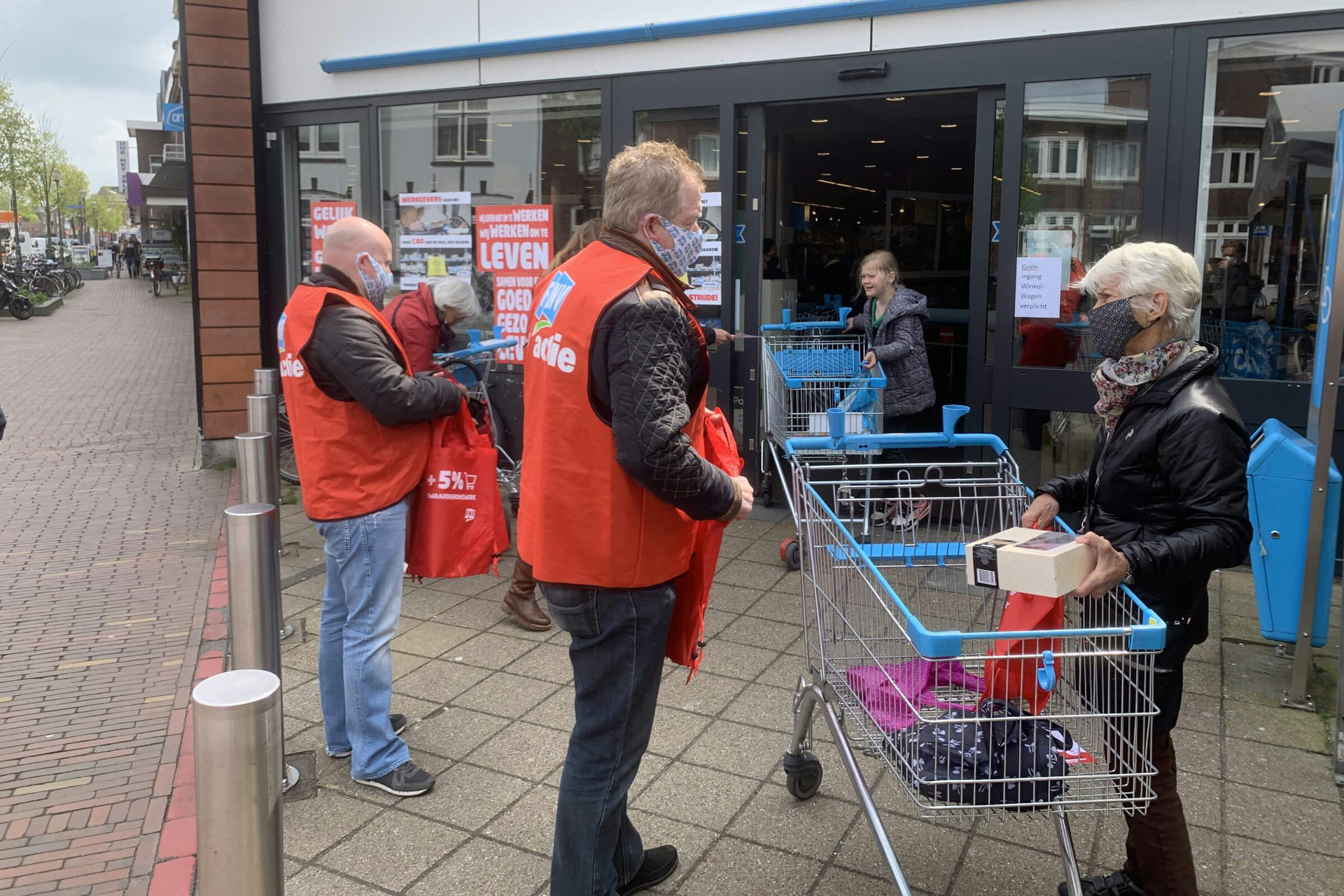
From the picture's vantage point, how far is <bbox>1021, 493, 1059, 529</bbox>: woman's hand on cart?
293 centimetres

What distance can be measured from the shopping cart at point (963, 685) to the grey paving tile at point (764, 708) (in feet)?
2.17

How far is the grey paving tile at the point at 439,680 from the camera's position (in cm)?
448

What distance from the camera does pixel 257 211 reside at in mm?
8992

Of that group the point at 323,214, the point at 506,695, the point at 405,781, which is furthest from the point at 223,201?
the point at 405,781

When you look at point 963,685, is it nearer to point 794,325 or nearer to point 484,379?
point 484,379

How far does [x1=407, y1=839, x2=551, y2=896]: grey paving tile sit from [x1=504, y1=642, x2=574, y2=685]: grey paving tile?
1294 millimetres

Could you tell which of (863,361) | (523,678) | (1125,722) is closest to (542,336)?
(1125,722)

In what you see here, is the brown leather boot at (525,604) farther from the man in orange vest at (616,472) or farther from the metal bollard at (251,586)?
the man in orange vest at (616,472)

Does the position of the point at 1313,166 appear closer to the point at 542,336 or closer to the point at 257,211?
the point at 542,336

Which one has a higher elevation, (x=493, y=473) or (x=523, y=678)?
(x=493, y=473)

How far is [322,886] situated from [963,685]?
1929 mm

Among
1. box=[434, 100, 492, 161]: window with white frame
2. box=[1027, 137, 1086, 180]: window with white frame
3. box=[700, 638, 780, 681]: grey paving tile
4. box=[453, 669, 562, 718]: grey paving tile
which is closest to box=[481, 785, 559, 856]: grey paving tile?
box=[453, 669, 562, 718]: grey paving tile

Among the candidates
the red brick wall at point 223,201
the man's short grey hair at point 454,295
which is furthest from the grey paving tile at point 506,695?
the red brick wall at point 223,201

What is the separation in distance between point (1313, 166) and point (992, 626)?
403cm
